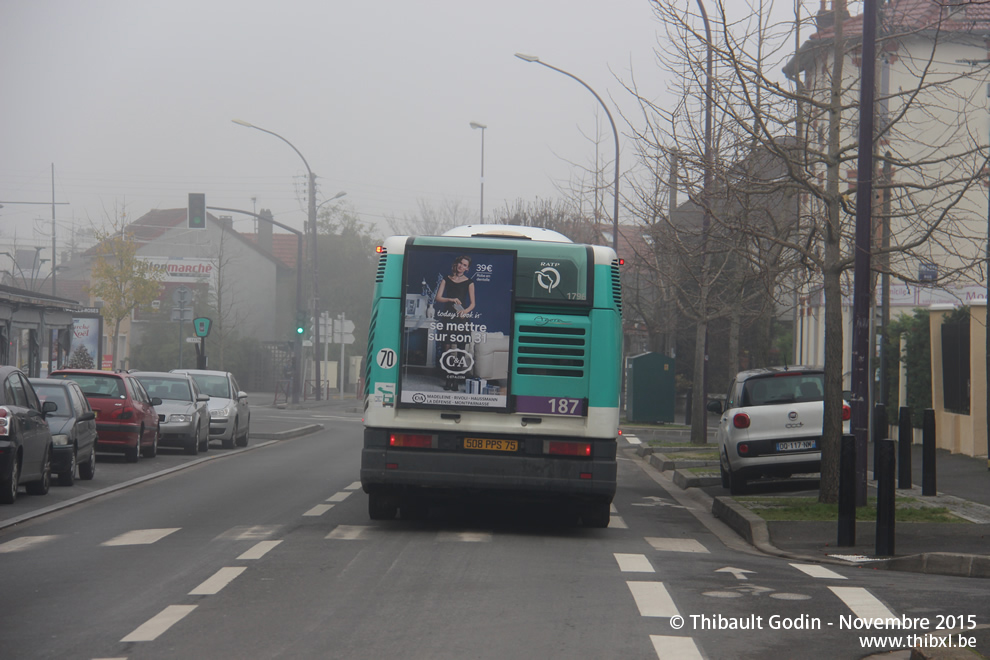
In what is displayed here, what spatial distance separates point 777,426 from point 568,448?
232 inches

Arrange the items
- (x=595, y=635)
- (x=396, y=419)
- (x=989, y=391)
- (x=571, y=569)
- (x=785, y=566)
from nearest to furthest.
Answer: (x=595, y=635)
(x=571, y=569)
(x=785, y=566)
(x=396, y=419)
(x=989, y=391)

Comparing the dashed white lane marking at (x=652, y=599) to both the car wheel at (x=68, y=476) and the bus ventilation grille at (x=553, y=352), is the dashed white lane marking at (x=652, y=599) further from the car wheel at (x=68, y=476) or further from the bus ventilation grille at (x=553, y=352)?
the car wheel at (x=68, y=476)

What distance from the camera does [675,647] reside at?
248 inches

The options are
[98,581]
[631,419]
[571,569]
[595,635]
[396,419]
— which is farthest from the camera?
[631,419]

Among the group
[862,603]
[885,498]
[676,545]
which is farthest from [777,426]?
[862,603]

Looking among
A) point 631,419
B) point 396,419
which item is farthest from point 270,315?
point 396,419

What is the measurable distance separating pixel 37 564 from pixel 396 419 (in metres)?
3.20

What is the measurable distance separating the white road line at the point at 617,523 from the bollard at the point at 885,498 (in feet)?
9.62

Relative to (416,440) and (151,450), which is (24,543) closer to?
(416,440)

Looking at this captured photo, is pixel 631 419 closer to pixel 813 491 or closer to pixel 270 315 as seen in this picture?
pixel 813 491

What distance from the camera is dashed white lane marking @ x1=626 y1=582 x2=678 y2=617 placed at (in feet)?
23.9

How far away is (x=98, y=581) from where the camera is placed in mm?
8211

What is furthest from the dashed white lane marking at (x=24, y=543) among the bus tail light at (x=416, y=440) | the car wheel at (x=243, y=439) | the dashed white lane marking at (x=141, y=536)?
the car wheel at (x=243, y=439)

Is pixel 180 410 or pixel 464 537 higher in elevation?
pixel 180 410
